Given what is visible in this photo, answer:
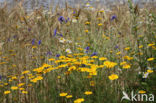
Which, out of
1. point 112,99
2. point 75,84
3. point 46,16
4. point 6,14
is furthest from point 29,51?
point 112,99

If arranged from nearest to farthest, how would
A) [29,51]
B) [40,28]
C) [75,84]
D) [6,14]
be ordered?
[75,84], [40,28], [29,51], [6,14]

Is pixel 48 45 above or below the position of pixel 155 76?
above

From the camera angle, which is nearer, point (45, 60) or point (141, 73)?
point (141, 73)

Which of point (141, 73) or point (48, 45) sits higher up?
point (48, 45)

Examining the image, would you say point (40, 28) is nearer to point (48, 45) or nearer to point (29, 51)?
point (48, 45)

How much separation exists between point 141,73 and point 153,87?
163 mm

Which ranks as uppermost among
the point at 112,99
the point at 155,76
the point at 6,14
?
the point at 6,14

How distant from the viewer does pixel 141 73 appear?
2.16m

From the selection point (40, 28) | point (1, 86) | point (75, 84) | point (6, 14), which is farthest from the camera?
point (6, 14)

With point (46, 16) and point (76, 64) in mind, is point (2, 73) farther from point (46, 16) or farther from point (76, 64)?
point (76, 64)

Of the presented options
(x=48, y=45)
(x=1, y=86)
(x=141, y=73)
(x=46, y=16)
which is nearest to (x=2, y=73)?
(x=1, y=86)

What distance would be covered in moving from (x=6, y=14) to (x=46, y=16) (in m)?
0.94

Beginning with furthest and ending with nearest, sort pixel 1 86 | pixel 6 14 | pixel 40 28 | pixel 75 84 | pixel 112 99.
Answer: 1. pixel 6 14
2. pixel 40 28
3. pixel 1 86
4. pixel 75 84
5. pixel 112 99

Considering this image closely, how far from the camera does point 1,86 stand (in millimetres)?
2486
